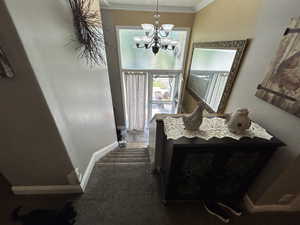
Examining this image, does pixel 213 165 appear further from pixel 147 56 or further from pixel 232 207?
pixel 147 56

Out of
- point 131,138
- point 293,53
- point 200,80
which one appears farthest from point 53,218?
Answer: point 131,138

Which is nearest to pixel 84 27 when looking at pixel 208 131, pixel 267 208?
pixel 208 131

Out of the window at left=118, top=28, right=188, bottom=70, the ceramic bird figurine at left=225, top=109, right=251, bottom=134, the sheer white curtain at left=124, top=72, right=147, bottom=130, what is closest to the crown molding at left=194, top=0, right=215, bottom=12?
the window at left=118, top=28, right=188, bottom=70

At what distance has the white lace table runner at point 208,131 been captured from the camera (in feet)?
3.32

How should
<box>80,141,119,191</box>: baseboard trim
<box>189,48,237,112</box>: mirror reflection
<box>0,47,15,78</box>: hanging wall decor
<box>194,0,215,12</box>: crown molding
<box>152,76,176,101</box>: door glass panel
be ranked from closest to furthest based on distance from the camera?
<box>0,47,15,78</box>: hanging wall decor
<box>80,141,119,191</box>: baseboard trim
<box>189,48,237,112</box>: mirror reflection
<box>194,0,215,12</box>: crown molding
<box>152,76,176,101</box>: door glass panel

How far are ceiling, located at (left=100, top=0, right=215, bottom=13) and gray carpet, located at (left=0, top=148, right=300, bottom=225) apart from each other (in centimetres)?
339

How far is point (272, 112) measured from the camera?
1.08 metres

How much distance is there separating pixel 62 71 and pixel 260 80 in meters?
1.83

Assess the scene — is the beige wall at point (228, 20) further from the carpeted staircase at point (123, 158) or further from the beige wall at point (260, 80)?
the carpeted staircase at point (123, 158)

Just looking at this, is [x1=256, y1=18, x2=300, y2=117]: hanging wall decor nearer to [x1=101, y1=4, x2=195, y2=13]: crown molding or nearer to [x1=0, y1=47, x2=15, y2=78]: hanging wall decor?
[x1=0, y1=47, x2=15, y2=78]: hanging wall decor

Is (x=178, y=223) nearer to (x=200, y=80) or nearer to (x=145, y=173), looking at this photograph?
(x=145, y=173)

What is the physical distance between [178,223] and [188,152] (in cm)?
84

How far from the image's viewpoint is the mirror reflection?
5.62 feet

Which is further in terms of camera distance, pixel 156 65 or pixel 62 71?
pixel 156 65
